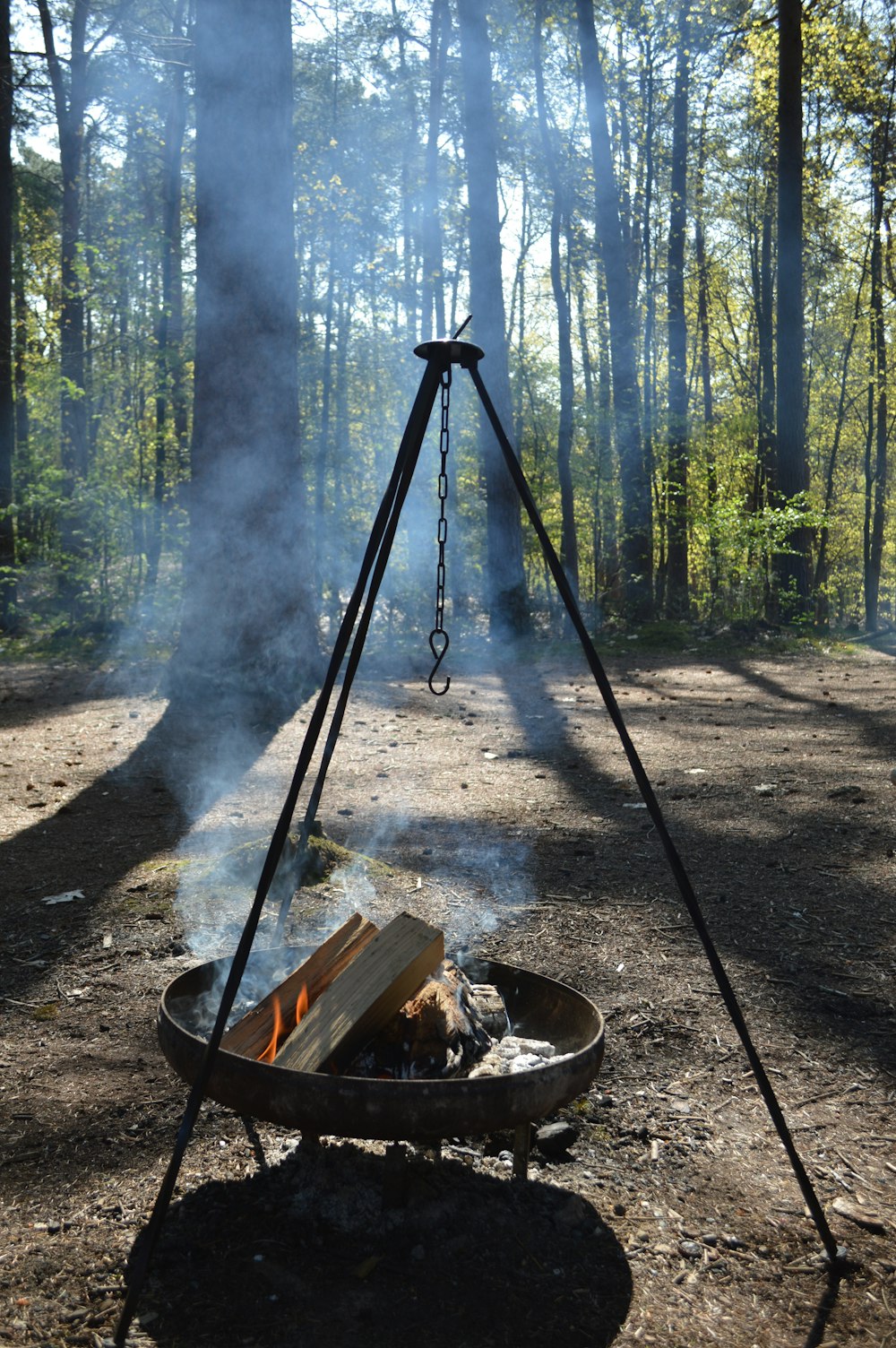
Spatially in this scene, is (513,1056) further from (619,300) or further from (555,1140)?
(619,300)

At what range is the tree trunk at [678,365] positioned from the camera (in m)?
14.6

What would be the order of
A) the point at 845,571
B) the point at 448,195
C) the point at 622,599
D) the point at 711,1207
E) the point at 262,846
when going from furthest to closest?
1. the point at 845,571
2. the point at 448,195
3. the point at 622,599
4. the point at 262,846
5. the point at 711,1207

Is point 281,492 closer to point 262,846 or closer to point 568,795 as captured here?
point 568,795

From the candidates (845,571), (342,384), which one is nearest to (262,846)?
(342,384)

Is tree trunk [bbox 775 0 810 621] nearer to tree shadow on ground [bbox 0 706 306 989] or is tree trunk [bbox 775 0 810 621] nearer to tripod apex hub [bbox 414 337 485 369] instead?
tree shadow on ground [bbox 0 706 306 989]

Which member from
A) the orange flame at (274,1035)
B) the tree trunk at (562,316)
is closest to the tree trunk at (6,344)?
the tree trunk at (562,316)

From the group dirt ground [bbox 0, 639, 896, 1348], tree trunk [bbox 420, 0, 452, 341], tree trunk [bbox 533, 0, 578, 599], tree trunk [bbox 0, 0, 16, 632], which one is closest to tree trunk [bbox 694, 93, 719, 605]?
tree trunk [bbox 533, 0, 578, 599]

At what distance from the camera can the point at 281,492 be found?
22.3ft

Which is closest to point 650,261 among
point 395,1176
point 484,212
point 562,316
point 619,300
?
point 562,316

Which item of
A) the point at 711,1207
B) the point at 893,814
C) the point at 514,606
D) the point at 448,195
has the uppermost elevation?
the point at 448,195

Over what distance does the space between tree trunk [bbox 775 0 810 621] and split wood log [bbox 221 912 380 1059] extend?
1117 cm

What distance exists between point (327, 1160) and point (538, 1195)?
1.58 ft

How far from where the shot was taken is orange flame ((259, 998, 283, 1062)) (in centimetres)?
217

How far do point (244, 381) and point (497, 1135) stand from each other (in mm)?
5610
